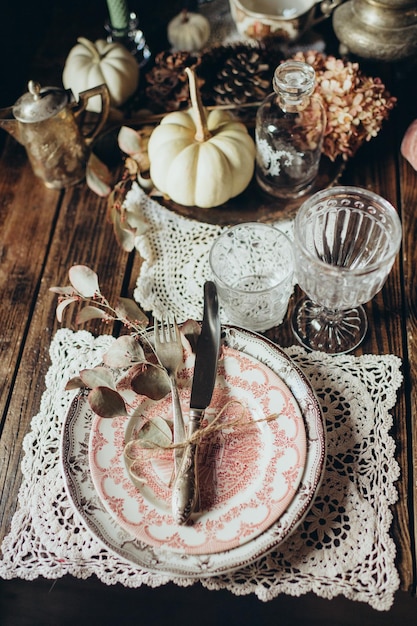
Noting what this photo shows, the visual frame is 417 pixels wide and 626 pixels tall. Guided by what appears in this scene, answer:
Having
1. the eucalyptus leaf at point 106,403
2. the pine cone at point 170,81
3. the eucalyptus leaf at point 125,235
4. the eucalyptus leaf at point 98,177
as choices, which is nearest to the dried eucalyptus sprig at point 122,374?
the eucalyptus leaf at point 106,403

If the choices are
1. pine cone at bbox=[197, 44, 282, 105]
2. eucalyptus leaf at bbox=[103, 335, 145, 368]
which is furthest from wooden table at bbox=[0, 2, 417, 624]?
pine cone at bbox=[197, 44, 282, 105]

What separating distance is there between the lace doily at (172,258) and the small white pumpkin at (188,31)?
365mm

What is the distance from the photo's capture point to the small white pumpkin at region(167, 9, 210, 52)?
49.3 inches

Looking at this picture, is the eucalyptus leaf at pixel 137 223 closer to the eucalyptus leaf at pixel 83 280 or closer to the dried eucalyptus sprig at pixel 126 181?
the dried eucalyptus sprig at pixel 126 181

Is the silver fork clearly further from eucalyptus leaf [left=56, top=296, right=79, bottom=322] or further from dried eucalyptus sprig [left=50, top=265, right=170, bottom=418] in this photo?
eucalyptus leaf [left=56, top=296, right=79, bottom=322]

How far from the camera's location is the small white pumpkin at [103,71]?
117 centimetres

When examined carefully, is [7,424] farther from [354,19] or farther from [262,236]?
[354,19]

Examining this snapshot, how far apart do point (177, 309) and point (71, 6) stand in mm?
836

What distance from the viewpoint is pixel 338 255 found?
945 millimetres

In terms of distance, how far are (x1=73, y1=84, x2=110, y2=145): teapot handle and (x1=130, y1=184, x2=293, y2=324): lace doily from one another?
0.12 m

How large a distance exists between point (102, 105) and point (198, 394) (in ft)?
1.80

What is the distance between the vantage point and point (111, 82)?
3.85 feet

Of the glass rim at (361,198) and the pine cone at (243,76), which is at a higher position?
the pine cone at (243,76)

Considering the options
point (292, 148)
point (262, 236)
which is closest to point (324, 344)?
point (262, 236)
